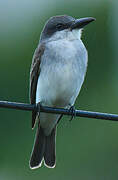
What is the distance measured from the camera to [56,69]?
257 inches

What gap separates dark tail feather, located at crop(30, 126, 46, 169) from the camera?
7.01m

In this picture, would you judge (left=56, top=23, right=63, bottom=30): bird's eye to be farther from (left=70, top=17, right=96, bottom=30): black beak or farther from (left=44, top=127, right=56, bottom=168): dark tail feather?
(left=44, top=127, right=56, bottom=168): dark tail feather

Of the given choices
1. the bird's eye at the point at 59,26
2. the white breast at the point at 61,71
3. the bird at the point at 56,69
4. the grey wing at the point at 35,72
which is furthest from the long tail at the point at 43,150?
the bird's eye at the point at 59,26

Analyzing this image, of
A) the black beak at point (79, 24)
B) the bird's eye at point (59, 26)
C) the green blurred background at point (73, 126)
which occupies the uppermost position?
the black beak at point (79, 24)

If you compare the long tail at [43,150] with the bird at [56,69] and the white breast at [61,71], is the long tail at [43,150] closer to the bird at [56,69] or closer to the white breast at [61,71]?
the bird at [56,69]

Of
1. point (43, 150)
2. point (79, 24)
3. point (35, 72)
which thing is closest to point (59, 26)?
point (79, 24)

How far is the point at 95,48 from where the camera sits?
31.3 feet

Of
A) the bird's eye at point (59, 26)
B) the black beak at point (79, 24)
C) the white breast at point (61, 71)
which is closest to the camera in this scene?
the white breast at point (61, 71)

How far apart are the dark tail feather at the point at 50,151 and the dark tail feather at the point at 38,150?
0.04 metres

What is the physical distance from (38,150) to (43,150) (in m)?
0.06

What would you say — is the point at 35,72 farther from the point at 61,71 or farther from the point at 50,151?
the point at 50,151

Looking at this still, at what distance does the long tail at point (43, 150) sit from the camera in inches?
277

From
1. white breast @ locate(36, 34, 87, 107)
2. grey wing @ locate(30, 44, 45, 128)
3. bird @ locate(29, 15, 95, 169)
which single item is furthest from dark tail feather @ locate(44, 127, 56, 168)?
white breast @ locate(36, 34, 87, 107)

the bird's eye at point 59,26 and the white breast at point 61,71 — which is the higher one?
the bird's eye at point 59,26
